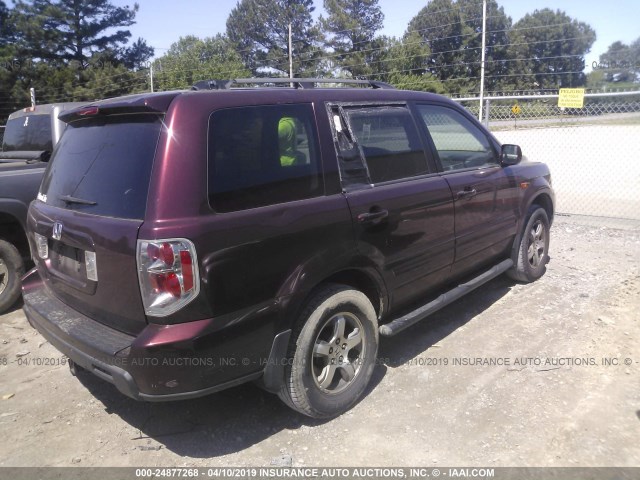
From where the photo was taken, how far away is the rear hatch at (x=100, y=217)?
8.20ft

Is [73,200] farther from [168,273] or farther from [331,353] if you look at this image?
[331,353]

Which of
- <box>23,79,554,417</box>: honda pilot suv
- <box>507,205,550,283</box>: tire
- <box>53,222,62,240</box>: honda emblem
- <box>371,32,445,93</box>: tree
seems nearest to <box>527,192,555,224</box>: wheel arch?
<box>507,205,550,283</box>: tire

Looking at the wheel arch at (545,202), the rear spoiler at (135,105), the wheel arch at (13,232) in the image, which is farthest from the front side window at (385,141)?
the wheel arch at (13,232)

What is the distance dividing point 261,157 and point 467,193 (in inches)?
76.8

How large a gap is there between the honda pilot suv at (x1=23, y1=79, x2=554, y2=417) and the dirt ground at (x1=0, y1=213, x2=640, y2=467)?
1.09ft

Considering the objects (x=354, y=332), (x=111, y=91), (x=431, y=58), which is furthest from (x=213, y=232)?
(x=431, y=58)

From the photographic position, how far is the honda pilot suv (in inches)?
95.5

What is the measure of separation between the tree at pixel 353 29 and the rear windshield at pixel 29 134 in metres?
34.6

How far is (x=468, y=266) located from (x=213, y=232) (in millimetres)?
2575

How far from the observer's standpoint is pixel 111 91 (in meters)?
33.2

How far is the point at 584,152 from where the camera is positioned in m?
16.5

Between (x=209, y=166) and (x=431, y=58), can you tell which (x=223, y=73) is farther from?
(x=209, y=166)

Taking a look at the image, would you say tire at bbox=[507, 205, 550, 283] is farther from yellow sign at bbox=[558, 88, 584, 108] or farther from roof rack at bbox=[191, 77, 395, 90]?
yellow sign at bbox=[558, 88, 584, 108]

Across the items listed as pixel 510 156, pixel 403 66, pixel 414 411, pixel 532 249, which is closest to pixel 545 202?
pixel 532 249
